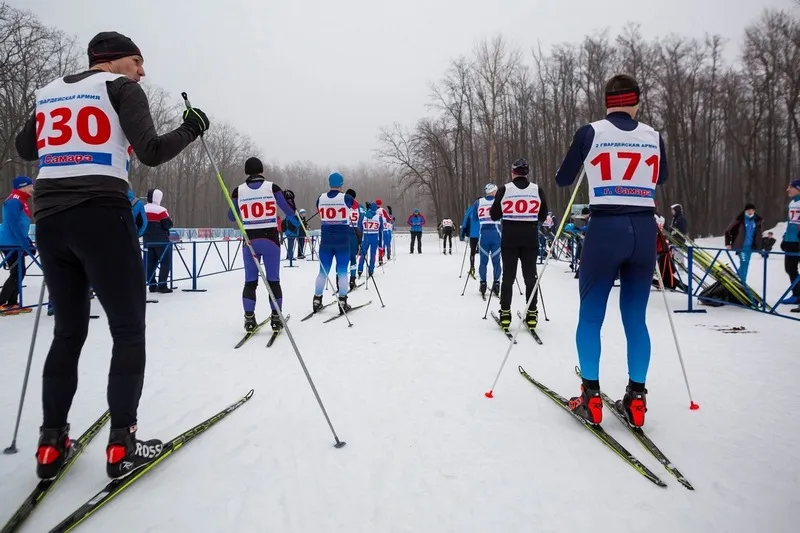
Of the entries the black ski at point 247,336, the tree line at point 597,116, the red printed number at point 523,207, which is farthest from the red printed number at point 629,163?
the tree line at point 597,116

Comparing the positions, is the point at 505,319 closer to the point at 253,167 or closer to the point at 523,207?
the point at 523,207

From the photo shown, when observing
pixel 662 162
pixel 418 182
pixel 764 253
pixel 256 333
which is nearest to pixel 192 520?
pixel 662 162

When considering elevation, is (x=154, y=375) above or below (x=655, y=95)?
below

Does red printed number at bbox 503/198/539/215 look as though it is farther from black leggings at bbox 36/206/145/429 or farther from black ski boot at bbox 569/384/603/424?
black leggings at bbox 36/206/145/429

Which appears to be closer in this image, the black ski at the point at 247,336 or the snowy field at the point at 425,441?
the snowy field at the point at 425,441

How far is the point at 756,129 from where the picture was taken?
90.1 feet

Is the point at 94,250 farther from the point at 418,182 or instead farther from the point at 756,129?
the point at 418,182

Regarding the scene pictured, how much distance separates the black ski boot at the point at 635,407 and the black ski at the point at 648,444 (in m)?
0.04

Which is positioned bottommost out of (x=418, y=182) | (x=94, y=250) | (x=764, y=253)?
(x=764, y=253)

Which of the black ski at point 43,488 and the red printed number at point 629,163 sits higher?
the red printed number at point 629,163

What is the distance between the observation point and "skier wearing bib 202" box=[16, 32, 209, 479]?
6.55ft

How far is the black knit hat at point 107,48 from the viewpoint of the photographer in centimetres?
213

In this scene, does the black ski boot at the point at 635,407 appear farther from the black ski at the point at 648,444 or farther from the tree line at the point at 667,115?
the tree line at the point at 667,115

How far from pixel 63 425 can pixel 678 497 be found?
10.5 feet
